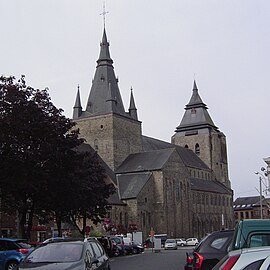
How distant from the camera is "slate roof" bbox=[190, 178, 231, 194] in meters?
105

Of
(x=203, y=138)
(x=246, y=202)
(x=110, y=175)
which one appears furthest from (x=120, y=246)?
(x=246, y=202)

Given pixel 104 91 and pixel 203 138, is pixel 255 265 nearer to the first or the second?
pixel 104 91

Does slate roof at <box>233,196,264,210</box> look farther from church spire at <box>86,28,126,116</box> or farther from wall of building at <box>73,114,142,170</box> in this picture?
church spire at <box>86,28,126,116</box>

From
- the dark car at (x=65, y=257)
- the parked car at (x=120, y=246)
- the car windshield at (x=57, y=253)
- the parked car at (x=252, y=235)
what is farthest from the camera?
the parked car at (x=120, y=246)

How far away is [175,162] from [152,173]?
5912mm

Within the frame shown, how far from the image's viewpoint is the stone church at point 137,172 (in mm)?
84438

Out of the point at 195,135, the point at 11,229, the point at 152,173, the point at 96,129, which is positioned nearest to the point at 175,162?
the point at 152,173

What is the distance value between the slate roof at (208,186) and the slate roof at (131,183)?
54.8 feet

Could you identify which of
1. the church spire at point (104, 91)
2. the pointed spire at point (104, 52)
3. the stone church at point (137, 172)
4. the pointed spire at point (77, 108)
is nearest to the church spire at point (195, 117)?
the stone church at point (137, 172)

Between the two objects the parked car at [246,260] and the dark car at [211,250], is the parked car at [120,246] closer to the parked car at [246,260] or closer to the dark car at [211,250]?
the dark car at [211,250]

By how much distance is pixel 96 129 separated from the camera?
9288 centimetres

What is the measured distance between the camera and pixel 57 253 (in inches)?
479

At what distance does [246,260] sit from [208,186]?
10674 cm

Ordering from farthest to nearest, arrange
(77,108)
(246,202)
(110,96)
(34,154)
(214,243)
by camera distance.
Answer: (246,202)
(77,108)
(110,96)
(34,154)
(214,243)
